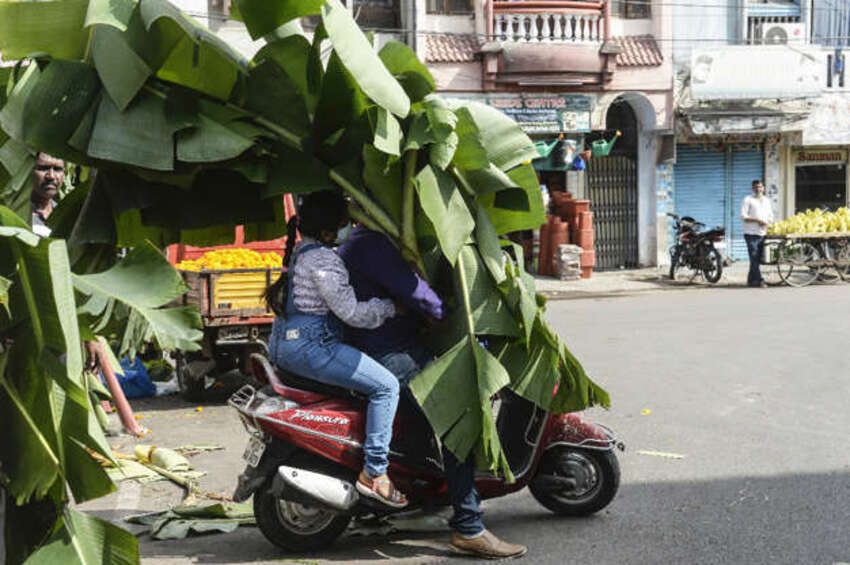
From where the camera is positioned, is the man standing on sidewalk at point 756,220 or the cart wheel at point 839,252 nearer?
the man standing on sidewalk at point 756,220

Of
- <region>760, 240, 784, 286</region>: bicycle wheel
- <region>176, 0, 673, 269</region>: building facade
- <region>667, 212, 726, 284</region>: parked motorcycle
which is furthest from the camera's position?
<region>176, 0, 673, 269</region>: building facade

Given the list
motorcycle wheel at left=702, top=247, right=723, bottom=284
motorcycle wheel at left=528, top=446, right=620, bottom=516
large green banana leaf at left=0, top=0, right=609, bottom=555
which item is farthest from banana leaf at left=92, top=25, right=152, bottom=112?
motorcycle wheel at left=702, top=247, right=723, bottom=284

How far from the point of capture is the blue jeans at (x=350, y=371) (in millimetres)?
5113

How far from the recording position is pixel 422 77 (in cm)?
430

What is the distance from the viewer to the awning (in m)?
24.1

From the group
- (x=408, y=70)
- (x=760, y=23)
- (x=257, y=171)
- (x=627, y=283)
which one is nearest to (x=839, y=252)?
(x=627, y=283)

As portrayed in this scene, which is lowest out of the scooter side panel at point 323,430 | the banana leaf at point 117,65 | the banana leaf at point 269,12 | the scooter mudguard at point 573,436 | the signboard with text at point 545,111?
the scooter mudguard at point 573,436

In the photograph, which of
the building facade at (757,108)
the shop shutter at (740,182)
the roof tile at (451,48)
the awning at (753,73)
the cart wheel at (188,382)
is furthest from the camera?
Answer: the shop shutter at (740,182)

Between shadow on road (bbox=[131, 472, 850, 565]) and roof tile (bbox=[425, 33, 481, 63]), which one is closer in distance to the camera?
shadow on road (bbox=[131, 472, 850, 565])

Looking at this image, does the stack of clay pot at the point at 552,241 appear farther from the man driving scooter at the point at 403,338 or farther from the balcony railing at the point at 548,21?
the man driving scooter at the point at 403,338

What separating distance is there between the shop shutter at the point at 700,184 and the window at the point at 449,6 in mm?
5831

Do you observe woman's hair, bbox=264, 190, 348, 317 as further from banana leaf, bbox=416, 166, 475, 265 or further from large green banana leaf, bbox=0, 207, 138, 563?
large green banana leaf, bbox=0, 207, 138, 563

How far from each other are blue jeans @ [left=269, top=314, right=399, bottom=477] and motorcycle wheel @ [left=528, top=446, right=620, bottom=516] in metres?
1.02

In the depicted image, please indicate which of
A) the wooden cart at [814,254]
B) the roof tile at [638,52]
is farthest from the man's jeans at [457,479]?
the roof tile at [638,52]
